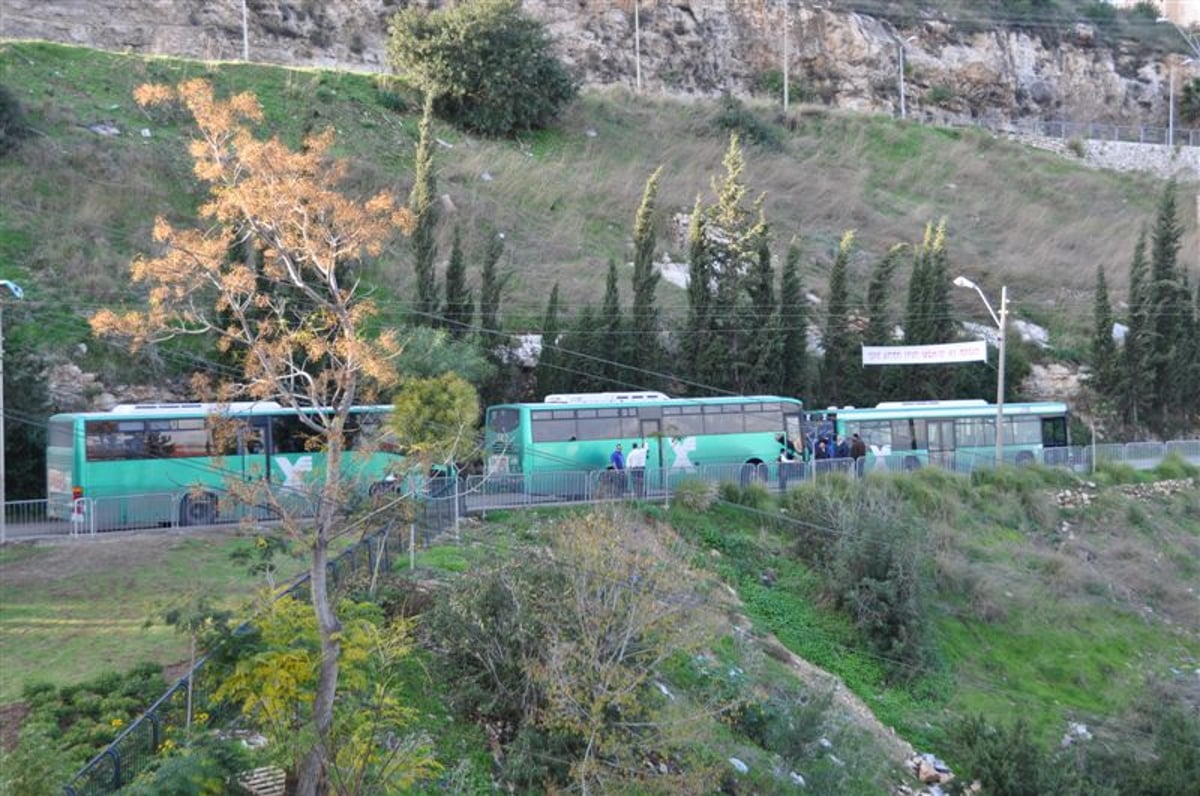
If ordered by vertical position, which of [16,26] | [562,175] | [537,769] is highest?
[16,26]

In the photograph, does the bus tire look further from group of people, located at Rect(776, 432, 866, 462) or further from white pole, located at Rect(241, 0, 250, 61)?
white pole, located at Rect(241, 0, 250, 61)

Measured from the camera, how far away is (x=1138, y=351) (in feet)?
147

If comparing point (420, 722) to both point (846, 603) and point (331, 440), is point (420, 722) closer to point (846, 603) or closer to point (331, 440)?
point (331, 440)

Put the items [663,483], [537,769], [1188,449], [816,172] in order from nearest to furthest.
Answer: [537,769] < [663,483] < [1188,449] < [816,172]

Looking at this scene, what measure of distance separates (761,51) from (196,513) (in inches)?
2517

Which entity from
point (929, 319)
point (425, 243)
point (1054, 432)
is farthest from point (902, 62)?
point (425, 243)

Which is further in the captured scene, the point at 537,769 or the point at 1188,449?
→ the point at 1188,449

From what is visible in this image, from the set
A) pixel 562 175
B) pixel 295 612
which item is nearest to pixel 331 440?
pixel 295 612

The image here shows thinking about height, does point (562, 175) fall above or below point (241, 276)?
above

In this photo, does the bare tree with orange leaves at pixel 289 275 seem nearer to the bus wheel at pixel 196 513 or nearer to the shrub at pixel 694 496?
the bus wheel at pixel 196 513

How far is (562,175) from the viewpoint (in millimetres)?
56594

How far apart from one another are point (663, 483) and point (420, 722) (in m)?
13.5

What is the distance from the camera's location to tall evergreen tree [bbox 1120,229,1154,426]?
44469mm

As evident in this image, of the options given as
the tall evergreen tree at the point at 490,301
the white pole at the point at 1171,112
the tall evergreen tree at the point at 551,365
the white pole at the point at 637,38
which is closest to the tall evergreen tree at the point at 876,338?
the tall evergreen tree at the point at 551,365
